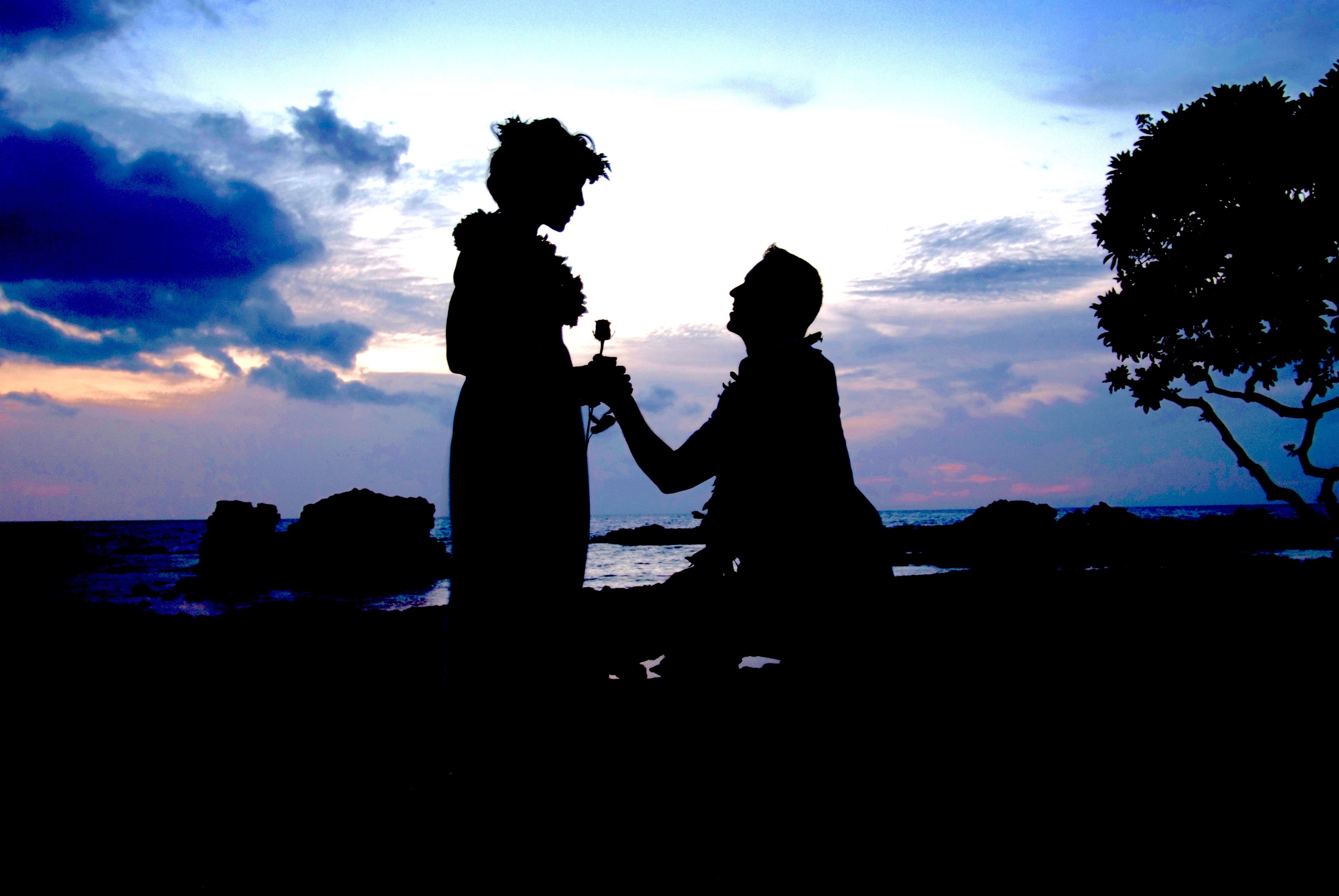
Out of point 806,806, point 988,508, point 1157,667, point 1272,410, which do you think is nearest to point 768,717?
point 806,806

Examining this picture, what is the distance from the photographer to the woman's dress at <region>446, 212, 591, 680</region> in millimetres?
2230

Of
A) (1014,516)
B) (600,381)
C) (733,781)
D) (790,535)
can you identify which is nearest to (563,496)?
(600,381)

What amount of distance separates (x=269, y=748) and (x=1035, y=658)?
27.1ft

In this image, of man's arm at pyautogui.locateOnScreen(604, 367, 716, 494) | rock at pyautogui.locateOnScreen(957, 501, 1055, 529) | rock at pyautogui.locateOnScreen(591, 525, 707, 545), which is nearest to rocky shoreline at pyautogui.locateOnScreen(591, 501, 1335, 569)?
rock at pyautogui.locateOnScreen(957, 501, 1055, 529)

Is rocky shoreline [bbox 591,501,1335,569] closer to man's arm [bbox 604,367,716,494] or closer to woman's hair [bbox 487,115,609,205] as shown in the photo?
man's arm [bbox 604,367,716,494]

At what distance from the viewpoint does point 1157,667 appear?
697 cm

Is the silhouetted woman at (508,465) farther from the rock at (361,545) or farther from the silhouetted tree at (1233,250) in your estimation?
the rock at (361,545)

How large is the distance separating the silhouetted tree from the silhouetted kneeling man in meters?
12.8

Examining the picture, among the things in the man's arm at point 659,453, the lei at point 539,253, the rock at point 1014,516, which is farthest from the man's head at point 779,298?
the rock at point 1014,516

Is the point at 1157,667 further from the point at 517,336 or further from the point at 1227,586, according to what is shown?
the point at 1227,586

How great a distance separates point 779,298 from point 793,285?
0.26 ft

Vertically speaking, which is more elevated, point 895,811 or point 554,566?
point 554,566

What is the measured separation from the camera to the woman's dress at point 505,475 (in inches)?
87.8

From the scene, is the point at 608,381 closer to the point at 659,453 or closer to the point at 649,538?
the point at 659,453
